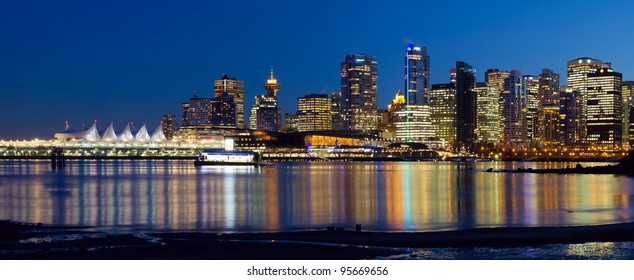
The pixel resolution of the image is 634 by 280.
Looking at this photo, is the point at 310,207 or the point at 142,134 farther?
the point at 142,134

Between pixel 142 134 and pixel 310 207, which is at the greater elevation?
pixel 142 134

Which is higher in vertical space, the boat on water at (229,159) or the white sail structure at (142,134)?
the white sail structure at (142,134)

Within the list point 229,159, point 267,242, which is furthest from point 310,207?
point 229,159

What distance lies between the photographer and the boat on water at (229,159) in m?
116

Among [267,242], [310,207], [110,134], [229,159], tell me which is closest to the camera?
[267,242]

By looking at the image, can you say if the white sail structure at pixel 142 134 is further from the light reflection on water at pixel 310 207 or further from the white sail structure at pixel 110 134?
the light reflection on water at pixel 310 207

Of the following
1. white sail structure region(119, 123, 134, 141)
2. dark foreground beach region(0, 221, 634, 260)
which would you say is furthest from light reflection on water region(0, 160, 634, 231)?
white sail structure region(119, 123, 134, 141)

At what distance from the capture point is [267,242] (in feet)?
62.5

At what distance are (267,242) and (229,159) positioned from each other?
98976 mm

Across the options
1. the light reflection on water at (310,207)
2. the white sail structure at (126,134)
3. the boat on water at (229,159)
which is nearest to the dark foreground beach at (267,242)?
the light reflection on water at (310,207)

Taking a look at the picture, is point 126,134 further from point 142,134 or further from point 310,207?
point 310,207

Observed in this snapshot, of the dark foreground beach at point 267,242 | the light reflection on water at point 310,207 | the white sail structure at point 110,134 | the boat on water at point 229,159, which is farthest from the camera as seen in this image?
the white sail structure at point 110,134

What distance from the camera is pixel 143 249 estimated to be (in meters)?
17.6

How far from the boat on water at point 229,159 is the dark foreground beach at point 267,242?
92827 millimetres
